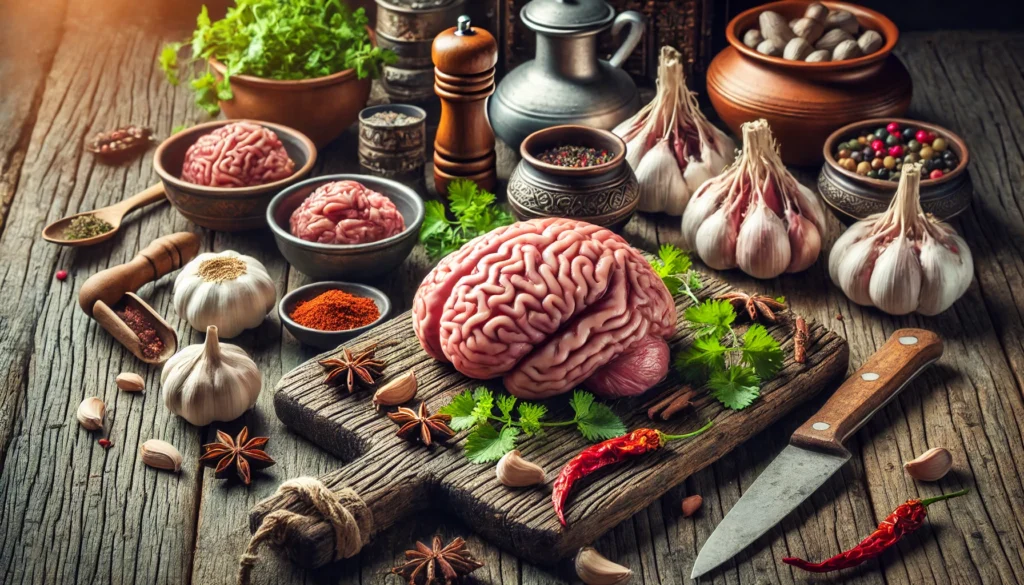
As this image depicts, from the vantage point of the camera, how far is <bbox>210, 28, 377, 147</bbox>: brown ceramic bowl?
3420 mm

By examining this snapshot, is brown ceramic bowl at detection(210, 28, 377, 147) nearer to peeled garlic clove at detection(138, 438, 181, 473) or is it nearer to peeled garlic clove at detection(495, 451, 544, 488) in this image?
peeled garlic clove at detection(138, 438, 181, 473)

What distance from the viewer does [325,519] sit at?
6.82ft

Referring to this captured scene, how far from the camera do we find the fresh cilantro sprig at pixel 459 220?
297 centimetres

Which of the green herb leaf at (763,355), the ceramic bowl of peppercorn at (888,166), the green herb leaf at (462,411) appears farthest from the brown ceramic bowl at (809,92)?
the green herb leaf at (462,411)

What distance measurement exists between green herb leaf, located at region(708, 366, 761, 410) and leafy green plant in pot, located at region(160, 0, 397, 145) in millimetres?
1570

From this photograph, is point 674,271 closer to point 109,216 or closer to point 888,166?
point 888,166

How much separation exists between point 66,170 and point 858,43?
235 cm

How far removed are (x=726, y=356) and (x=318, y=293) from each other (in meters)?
0.99

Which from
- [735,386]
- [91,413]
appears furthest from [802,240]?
[91,413]

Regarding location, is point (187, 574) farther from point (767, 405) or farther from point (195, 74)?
point (195, 74)

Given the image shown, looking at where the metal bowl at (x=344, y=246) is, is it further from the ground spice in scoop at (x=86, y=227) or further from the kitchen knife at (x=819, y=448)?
the kitchen knife at (x=819, y=448)

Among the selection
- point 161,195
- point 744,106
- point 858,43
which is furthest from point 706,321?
point 161,195

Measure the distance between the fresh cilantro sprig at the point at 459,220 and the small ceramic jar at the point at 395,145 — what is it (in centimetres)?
36

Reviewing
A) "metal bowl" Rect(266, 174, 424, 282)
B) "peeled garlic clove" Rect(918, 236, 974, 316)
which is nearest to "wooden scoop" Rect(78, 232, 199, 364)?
"metal bowl" Rect(266, 174, 424, 282)
